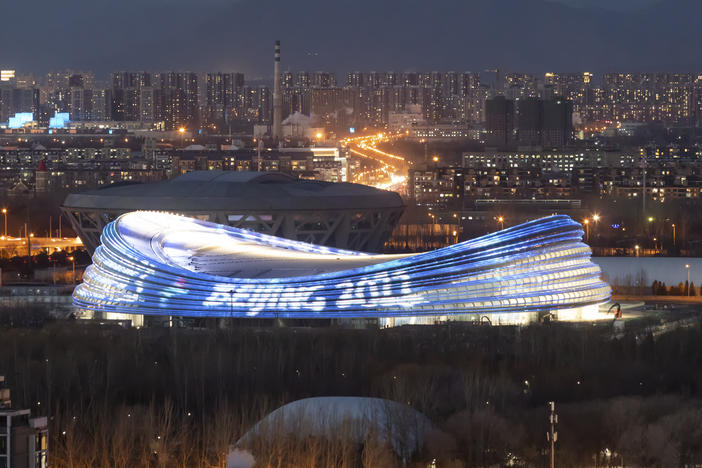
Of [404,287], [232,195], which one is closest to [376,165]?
[232,195]

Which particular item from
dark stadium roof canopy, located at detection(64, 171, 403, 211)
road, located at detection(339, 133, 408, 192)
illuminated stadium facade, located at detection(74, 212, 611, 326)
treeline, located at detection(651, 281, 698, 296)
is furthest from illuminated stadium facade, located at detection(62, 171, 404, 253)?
road, located at detection(339, 133, 408, 192)

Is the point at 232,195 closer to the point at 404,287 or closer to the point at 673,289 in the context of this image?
the point at 673,289

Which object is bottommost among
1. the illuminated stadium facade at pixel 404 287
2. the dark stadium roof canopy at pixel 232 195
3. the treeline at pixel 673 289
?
the treeline at pixel 673 289

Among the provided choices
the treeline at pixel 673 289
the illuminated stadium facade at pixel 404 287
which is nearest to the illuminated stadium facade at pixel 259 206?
the treeline at pixel 673 289

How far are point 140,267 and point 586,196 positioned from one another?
51.3 m

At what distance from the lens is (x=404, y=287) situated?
126 feet

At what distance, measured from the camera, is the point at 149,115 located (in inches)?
6220

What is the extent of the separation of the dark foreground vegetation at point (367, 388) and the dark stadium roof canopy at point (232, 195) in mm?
12367

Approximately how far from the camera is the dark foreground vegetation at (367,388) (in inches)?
1068

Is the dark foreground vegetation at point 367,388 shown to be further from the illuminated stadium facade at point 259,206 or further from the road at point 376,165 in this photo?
the road at point 376,165

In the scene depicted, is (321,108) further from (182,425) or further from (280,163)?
(182,425)

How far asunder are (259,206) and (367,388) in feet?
63.9

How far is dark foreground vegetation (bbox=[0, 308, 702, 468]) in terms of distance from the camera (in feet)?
89.0

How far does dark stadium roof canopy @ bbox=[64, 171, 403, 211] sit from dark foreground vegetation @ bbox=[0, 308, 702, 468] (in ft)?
40.6
